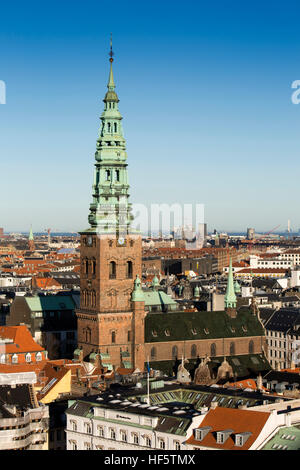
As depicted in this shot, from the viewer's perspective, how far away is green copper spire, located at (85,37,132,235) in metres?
111

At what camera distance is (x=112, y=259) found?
110625 millimetres

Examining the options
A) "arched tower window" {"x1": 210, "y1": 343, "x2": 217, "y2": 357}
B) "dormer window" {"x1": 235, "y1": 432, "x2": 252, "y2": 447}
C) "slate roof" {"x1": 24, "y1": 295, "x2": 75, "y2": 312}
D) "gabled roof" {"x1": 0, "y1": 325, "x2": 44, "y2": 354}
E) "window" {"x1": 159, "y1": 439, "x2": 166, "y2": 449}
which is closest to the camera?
"dormer window" {"x1": 235, "y1": 432, "x2": 252, "y2": 447}

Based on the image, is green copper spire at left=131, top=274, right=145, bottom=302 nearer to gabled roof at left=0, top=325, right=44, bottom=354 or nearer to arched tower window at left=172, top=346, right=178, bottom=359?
arched tower window at left=172, top=346, right=178, bottom=359

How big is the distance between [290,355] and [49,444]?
195 ft

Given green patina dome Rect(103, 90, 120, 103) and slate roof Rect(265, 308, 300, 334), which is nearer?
green patina dome Rect(103, 90, 120, 103)

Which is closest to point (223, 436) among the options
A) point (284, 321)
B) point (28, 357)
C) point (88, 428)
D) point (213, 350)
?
point (88, 428)

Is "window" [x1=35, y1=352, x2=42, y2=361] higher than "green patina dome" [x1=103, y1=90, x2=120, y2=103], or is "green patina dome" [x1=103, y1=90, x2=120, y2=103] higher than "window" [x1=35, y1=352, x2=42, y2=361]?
"green patina dome" [x1=103, y1=90, x2=120, y2=103]

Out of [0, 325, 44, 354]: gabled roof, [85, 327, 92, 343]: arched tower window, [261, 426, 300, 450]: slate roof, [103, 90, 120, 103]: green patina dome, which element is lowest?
[261, 426, 300, 450]: slate roof

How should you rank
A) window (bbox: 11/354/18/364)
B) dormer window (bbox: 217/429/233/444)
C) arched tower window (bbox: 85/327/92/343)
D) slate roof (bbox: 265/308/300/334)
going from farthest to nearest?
1. slate roof (bbox: 265/308/300/334)
2. window (bbox: 11/354/18/364)
3. arched tower window (bbox: 85/327/92/343)
4. dormer window (bbox: 217/429/233/444)

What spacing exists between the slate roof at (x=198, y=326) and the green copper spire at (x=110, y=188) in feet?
41.1

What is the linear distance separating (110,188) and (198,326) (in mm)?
20570

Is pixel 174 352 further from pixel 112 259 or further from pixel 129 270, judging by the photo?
pixel 112 259

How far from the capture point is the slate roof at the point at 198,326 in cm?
11650

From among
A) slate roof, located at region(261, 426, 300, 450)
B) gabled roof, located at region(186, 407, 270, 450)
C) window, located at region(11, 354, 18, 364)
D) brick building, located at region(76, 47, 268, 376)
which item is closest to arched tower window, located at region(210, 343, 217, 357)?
brick building, located at region(76, 47, 268, 376)
